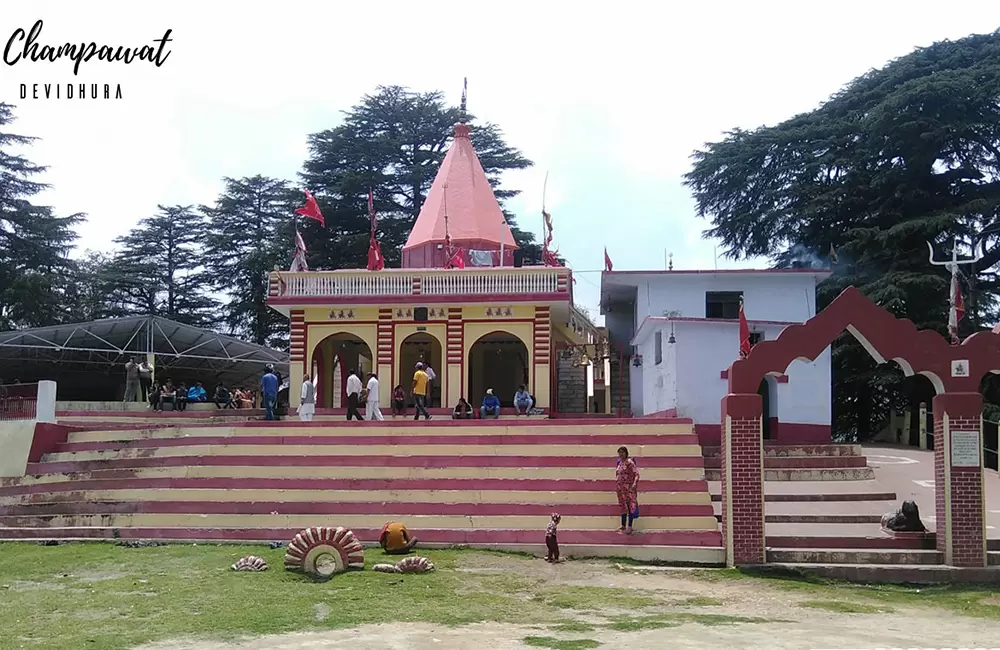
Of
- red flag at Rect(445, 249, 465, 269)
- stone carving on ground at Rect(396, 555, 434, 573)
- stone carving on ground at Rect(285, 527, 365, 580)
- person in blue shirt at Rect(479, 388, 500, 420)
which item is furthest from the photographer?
red flag at Rect(445, 249, 465, 269)

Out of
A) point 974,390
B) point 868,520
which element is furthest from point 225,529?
point 974,390

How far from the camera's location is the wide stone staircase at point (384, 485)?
15648 mm

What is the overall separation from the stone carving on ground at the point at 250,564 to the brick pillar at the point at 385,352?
13522 mm

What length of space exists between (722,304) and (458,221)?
9.13 metres

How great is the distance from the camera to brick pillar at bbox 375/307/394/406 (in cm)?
2664

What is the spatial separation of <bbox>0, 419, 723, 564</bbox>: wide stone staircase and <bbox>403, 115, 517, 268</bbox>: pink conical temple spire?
11645 millimetres

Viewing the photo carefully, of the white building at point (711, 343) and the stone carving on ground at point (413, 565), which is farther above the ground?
the white building at point (711, 343)

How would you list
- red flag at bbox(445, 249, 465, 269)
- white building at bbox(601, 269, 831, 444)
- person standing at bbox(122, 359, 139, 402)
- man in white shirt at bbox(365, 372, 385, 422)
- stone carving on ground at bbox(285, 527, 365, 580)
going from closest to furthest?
stone carving on ground at bbox(285, 527, 365, 580) < white building at bbox(601, 269, 831, 444) < man in white shirt at bbox(365, 372, 385, 422) < red flag at bbox(445, 249, 465, 269) < person standing at bbox(122, 359, 139, 402)

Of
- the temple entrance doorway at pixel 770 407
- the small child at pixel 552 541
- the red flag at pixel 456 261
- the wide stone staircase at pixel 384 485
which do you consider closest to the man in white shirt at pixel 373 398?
the wide stone staircase at pixel 384 485

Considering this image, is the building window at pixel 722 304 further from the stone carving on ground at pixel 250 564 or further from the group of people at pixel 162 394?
the stone carving on ground at pixel 250 564

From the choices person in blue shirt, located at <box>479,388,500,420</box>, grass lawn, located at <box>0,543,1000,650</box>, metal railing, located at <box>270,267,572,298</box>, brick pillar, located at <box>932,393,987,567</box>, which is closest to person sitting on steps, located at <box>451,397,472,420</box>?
person in blue shirt, located at <box>479,388,500,420</box>

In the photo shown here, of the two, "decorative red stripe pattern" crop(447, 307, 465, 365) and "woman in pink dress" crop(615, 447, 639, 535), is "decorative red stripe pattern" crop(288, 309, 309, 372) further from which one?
"woman in pink dress" crop(615, 447, 639, 535)

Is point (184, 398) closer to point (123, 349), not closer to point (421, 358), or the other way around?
point (123, 349)

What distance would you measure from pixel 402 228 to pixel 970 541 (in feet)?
105
